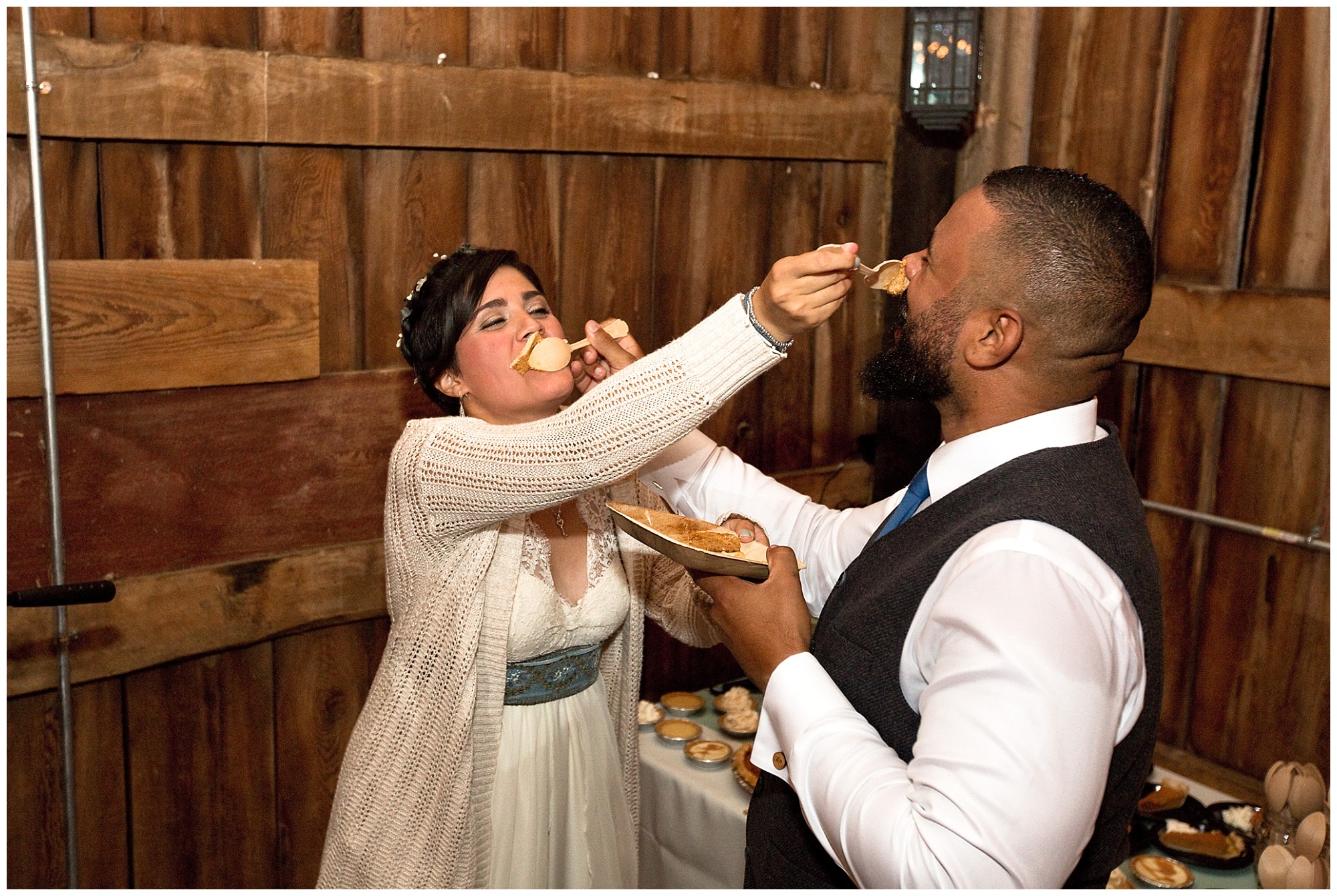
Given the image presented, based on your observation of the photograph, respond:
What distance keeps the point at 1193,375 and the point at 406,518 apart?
2.38 m

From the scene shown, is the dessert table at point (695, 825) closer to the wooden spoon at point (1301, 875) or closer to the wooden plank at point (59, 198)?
the wooden spoon at point (1301, 875)

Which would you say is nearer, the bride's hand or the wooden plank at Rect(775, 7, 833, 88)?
the bride's hand

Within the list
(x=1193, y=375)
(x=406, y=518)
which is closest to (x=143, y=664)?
(x=406, y=518)

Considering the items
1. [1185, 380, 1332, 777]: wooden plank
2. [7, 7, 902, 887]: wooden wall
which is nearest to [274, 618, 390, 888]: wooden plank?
[7, 7, 902, 887]: wooden wall

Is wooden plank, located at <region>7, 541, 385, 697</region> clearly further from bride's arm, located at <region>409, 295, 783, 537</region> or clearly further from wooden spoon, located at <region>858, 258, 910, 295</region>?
wooden spoon, located at <region>858, 258, 910, 295</region>

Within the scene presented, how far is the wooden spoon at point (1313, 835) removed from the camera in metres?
2.47

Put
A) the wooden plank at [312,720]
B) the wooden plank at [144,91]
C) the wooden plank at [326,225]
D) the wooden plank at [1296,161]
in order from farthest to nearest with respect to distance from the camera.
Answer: the wooden plank at [1296,161] → the wooden plank at [312,720] → the wooden plank at [326,225] → the wooden plank at [144,91]

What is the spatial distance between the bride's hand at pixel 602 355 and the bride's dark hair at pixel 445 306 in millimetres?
165

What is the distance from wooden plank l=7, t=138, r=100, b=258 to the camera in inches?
92.6

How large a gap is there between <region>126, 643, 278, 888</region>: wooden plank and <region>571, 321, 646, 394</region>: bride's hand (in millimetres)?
1207

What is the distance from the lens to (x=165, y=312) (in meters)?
2.53

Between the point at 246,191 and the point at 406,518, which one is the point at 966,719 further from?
the point at 246,191

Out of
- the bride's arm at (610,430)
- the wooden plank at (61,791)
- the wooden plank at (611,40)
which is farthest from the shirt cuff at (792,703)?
the wooden plank at (611,40)

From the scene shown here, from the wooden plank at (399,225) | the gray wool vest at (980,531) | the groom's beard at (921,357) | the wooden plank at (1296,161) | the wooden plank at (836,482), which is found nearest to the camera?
the gray wool vest at (980,531)
